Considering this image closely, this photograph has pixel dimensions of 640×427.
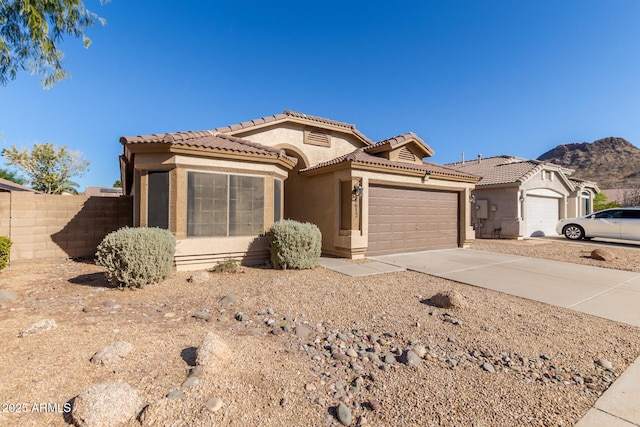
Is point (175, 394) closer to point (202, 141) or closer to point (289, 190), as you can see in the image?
point (202, 141)

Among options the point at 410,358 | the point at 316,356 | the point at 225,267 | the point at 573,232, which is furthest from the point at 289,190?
the point at 573,232

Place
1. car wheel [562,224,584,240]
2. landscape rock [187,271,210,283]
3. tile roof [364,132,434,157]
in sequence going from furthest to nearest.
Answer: car wheel [562,224,584,240], tile roof [364,132,434,157], landscape rock [187,271,210,283]

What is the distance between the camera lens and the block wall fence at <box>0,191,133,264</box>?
8.36m

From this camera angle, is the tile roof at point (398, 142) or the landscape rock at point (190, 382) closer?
the landscape rock at point (190, 382)

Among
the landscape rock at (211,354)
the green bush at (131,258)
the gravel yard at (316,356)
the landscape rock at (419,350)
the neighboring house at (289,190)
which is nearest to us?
the gravel yard at (316,356)

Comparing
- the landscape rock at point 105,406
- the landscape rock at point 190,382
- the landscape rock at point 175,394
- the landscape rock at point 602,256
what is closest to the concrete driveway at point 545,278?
the landscape rock at point 602,256

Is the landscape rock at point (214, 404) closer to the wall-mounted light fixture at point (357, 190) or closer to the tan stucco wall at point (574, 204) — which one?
the wall-mounted light fixture at point (357, 190)

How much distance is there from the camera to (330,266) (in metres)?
8.43

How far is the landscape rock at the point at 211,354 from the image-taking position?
300 cm

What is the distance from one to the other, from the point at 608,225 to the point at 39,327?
2097 centimetres

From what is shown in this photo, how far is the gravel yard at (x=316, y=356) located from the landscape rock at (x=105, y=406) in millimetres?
150

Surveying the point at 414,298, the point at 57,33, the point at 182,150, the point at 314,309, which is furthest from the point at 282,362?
the point at 57,33

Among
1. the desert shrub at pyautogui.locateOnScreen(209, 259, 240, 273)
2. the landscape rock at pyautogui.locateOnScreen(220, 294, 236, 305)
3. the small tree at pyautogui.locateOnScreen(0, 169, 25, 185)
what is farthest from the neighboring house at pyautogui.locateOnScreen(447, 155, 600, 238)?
the small tree at pyautogui.locateOnScreen(0, 169, 25, 185)

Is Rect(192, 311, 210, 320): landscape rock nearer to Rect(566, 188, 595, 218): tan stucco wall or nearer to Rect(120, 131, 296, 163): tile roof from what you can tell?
Rect(120, 131, 296, 163): tile roof
